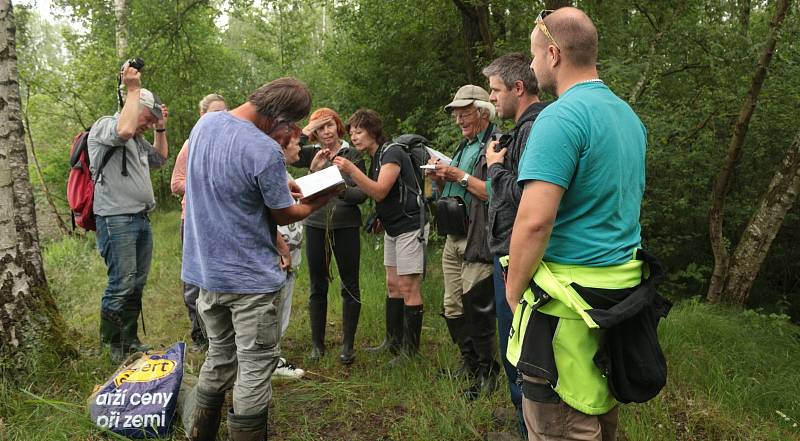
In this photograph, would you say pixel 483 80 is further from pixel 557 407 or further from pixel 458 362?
pixel 557 407

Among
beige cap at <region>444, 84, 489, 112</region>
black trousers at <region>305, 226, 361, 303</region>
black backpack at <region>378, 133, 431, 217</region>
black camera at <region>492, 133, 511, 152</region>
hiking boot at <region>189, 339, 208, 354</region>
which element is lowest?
hiking boot at <region>189, 339, 208, 354</region>

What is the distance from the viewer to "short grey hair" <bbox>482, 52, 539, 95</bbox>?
270 centimetres

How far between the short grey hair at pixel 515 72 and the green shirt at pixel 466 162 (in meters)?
0.64

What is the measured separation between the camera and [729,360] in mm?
4367

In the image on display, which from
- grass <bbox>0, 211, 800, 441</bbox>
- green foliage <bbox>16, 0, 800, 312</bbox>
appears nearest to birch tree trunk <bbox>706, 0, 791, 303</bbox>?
green foliage <bbox>16, 0, 800, 312</bbox>

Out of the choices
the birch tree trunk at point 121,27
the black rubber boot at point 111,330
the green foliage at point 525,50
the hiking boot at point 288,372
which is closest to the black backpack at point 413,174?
the hiking boot at point 288,372

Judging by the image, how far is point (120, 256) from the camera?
12.7 ft

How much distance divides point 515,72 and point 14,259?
322cm

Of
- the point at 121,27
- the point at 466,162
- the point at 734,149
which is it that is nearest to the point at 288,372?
the point at 466,162

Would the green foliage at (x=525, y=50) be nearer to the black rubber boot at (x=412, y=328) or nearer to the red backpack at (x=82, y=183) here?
the black rubber boot at (x=412, y=328)

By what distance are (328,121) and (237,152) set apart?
1653 mm

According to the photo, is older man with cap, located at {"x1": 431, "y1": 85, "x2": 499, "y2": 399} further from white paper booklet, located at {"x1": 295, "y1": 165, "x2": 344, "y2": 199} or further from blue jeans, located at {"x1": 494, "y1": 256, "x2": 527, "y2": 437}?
white paper booklet, located at {"x1": 295, "y1": 165, "x2": 344, "y2": 199}

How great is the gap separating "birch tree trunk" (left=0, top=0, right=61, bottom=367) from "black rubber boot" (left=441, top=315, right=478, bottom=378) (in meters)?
2.68

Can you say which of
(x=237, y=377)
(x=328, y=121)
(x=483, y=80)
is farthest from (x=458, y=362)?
(x=483, y=80)
